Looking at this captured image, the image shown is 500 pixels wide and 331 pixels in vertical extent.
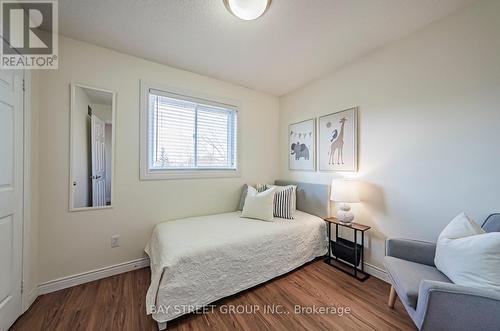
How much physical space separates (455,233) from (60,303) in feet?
10.2

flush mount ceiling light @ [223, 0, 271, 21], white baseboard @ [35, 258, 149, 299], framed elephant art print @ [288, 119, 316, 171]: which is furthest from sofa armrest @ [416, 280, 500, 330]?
white baseboard @ [35, 258, 149, 299]

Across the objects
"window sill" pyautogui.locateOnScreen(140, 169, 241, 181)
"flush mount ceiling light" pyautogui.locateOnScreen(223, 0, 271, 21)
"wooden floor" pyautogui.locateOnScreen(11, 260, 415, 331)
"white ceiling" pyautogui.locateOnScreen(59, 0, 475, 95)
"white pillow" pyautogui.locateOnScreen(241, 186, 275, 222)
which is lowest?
"wooden floor" pyautogui.locateOnScreen(11, 260, 415, 331)

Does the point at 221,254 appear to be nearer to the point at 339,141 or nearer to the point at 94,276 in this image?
the point at 94,276

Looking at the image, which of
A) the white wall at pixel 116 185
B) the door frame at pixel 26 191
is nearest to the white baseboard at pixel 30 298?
the door frame at pixel 26 191

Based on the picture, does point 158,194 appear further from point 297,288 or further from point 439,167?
point 439,167

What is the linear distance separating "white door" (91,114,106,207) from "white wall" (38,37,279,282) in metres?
0.12

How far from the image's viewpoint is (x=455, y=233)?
4.05 feet

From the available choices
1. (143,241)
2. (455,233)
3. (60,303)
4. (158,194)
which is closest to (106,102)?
(158,194)

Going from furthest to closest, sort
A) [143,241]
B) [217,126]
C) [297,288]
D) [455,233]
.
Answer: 1. [217,126]
2. [143,241]
3. [297,288]
4. [455,233]

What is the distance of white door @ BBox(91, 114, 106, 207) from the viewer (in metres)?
1.93

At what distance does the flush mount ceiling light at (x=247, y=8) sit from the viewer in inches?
53.1

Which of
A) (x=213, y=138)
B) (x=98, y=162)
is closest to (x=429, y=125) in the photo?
(x=213, y=138)

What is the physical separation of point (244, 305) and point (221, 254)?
0.48 m

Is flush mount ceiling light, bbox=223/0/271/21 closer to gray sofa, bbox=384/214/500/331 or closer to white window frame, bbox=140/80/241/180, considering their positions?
white window frame, bbox=140/80/241/180
